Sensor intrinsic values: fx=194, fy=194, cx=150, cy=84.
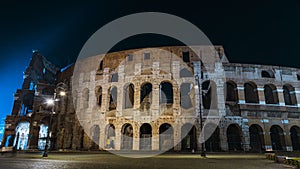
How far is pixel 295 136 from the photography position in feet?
73.6

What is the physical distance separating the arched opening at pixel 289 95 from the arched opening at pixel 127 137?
19.2m

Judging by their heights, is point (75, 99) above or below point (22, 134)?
above

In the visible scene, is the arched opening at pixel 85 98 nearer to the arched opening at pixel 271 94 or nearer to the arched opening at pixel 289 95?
the arched opening at pixel 271 94

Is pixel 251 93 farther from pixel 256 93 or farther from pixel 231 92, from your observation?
pixel 231 92

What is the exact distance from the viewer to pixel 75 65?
2745 cm

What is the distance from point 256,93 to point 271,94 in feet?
9.59

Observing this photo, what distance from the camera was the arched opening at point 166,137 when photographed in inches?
820

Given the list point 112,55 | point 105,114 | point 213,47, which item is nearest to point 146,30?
point 112,55

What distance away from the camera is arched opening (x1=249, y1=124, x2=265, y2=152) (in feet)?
67.6

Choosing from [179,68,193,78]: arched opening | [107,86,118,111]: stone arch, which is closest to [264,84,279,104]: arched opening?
[179,68,193,78]: arched opening

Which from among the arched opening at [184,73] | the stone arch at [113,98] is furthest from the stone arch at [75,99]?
the arched opening at [184,73]

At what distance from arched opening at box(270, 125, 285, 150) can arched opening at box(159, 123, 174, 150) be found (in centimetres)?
1128

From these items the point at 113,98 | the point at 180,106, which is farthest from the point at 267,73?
the point at 113,98

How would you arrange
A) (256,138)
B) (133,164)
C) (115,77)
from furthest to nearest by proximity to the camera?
1. (115,77)
2. (256,138)
3. (133,164)
